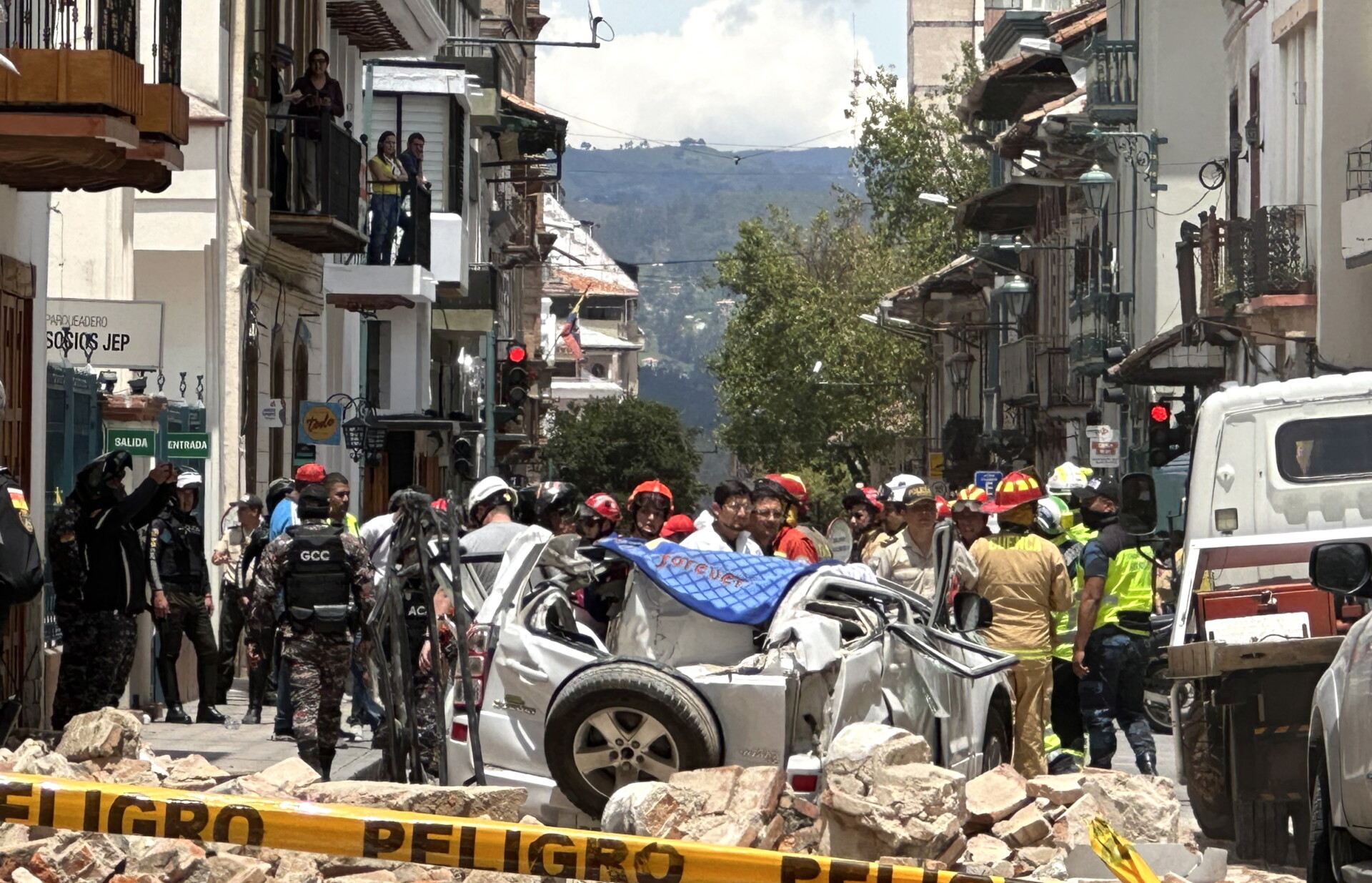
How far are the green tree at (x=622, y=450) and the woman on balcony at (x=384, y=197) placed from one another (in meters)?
51.0

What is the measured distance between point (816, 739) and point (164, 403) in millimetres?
10224

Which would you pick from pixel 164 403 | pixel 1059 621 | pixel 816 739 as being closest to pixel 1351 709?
pixel 816 739

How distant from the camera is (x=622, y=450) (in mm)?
83812

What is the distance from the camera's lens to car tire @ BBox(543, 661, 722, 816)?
9.61m

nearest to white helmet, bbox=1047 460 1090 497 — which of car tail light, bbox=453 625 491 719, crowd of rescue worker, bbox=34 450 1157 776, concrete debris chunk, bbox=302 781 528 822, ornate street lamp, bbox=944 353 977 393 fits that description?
crowd of rescue worker, bbox=34 450 1157 776

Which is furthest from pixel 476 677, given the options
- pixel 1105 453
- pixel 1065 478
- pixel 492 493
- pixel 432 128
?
pixel 432 128

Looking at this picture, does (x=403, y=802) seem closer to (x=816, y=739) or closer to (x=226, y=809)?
(x=816, y=739)

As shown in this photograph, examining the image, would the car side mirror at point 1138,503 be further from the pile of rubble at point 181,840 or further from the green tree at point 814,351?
the green tree at point 814,351

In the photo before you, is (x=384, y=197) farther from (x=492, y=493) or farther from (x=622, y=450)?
(x=622, y=450)

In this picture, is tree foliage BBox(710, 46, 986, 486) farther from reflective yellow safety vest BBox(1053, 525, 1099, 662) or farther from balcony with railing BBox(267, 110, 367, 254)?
reflective yellow safety vest BBox(1053, 525, 1099, 662)

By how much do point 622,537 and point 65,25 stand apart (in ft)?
16.8

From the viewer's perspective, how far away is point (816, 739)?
9.92 m

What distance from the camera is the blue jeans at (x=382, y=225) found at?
30.4 m

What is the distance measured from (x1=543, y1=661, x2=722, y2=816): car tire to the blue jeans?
21.1 metres
